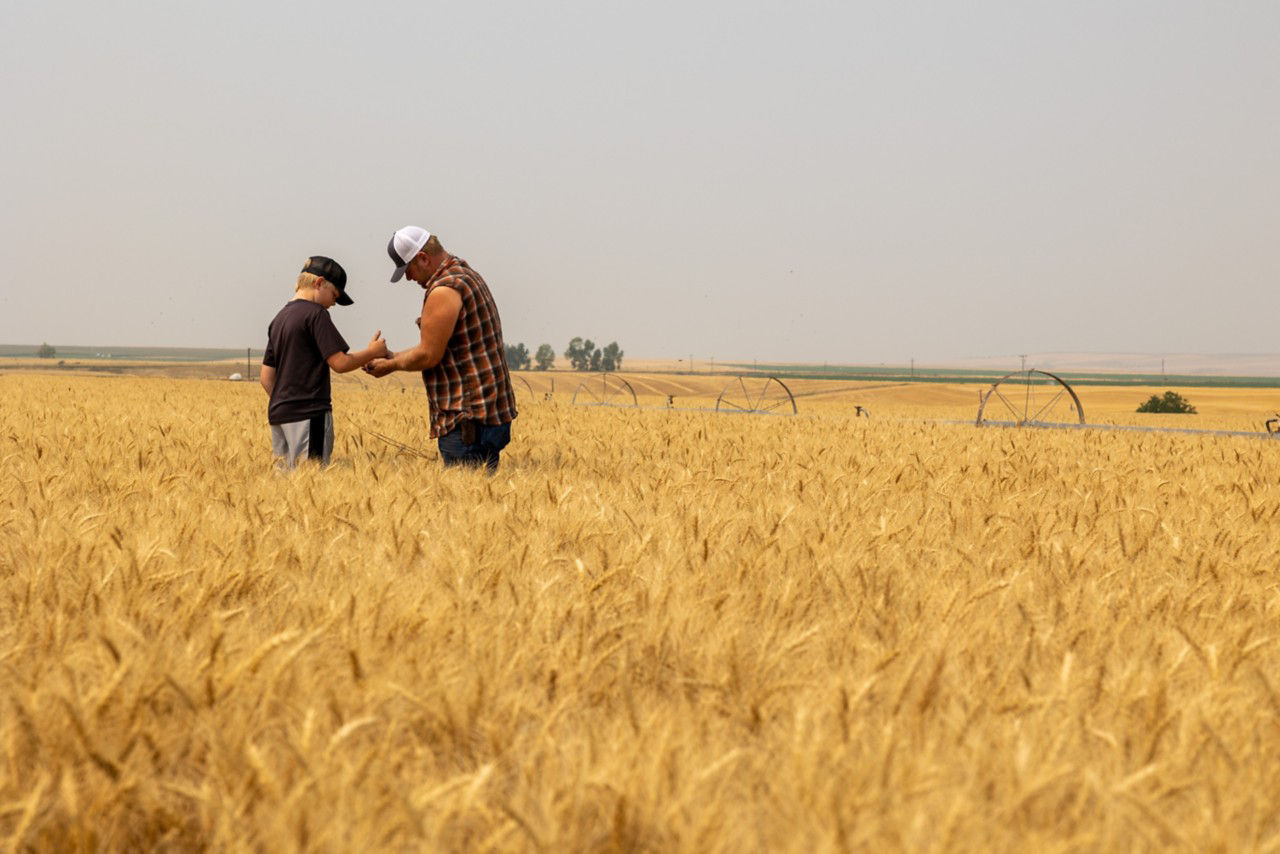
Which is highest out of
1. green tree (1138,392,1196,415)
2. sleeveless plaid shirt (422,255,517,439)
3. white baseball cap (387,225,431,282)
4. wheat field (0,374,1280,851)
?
white baseball cap (387,225,431,282)

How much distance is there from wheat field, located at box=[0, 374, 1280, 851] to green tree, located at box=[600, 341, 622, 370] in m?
158

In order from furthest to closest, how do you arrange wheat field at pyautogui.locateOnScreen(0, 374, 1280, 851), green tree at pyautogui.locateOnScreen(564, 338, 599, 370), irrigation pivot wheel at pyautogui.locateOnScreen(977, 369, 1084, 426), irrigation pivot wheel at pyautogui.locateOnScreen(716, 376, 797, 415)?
1. green tree at pyautogui.locateOnScreen(564, 338, 599, 370)
2. irrigation pivot wheel at pyautogui.locateOnScreen(716, 376, 797, 415)
3. irrigation pivot wheel at pyautogui.locateOnScreen(977, 369, 1084, 426)
4. wheat field at pyautogui.locateOnScreen(0, 374, 1280, 851)

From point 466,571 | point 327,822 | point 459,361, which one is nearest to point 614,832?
point 327,822

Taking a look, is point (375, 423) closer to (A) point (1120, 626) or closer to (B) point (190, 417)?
(B) point (190, 417)

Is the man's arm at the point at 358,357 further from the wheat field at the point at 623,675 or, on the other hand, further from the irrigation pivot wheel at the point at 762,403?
the irrigation pivot wheel at the point at 762,403

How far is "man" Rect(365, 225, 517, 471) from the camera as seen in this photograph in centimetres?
545

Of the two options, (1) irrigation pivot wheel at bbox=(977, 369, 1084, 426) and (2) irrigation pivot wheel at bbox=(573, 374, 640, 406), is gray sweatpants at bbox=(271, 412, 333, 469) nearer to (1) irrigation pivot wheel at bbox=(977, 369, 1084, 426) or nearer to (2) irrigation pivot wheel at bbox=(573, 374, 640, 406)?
(1) irrigation pivot wheel at bbox=(977, 369, 1084, 426)

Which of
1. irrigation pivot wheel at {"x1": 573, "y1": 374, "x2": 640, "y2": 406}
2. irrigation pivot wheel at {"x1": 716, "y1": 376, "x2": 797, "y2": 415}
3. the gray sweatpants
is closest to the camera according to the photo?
the gray sweatpants

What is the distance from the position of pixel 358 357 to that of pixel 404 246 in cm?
72

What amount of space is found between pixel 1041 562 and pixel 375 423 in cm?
1004

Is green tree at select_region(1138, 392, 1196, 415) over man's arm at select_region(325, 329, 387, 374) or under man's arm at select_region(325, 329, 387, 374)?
under

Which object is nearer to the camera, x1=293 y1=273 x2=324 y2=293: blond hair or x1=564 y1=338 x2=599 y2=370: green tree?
x1=293 y1=273 x2=324 y2=293: blond hair

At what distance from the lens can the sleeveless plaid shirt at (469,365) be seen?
5.65 metres

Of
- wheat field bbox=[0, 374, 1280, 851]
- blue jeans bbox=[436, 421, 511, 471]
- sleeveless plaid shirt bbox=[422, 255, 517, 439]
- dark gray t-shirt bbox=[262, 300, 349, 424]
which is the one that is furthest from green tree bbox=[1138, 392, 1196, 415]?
dark gray t-shirt bbox=[262, 300, 349, 424]
